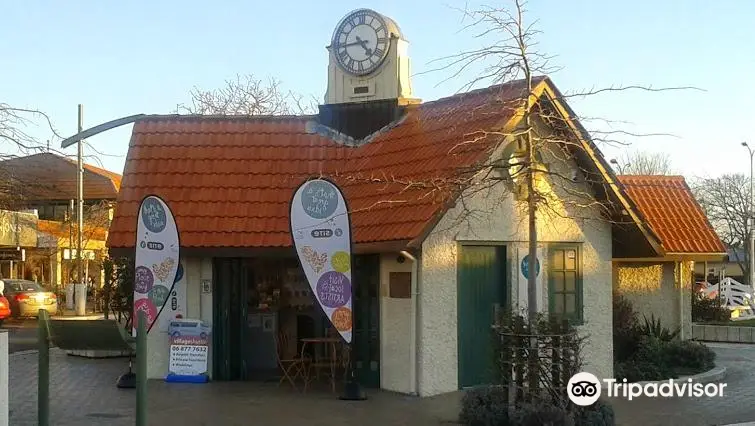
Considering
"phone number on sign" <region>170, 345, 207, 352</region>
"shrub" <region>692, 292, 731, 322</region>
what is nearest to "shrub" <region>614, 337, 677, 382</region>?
"phone number on sign" <region>170, 345, 207, 352</region>

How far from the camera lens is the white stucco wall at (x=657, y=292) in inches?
702

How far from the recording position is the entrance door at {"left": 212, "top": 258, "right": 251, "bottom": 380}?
49.4 feet

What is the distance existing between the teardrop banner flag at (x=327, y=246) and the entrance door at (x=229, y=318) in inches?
121

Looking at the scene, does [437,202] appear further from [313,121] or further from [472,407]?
[313,121]

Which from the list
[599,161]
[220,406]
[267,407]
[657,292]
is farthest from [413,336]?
[657,292]

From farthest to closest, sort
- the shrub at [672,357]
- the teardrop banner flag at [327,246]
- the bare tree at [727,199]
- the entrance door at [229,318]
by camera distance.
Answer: the bare tree at [727,199] < the shrub at [672,357] < the entrance door at [229,318] < the teardrop banner flag at [327,246]

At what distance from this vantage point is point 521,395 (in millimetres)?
10117

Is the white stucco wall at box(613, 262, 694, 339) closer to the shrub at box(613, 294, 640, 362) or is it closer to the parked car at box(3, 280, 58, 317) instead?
the shrub at box(613, 294, 640, 362)

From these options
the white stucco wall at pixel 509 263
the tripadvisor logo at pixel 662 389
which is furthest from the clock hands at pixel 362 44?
the tripadvisor logo at pixel 662 389

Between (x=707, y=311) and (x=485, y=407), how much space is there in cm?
1930

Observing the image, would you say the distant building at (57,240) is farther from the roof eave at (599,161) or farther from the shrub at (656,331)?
the roof eave at (599,161)

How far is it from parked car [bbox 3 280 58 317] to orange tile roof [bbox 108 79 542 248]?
17.8 m

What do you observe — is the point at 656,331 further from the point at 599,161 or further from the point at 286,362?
the point at 286,362

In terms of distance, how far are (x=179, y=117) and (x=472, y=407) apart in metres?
8.78
